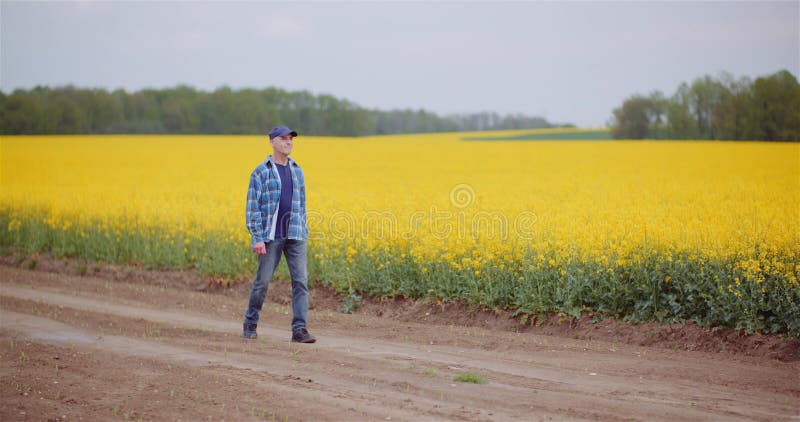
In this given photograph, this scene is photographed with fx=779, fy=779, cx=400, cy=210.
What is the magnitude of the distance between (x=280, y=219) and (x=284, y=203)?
0.18 metres

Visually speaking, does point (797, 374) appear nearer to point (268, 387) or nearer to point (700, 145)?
point (268, 387)

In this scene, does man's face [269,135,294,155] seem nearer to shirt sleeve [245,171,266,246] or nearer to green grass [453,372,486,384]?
shirt sleeve [245,171,266,246]

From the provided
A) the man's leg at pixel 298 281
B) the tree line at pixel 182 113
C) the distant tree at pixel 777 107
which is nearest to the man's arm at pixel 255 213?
the man's leg at pixel 298 281

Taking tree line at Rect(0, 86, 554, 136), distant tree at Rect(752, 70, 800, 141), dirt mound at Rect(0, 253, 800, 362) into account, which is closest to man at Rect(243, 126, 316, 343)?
dirt mound at Rect(0, 253, 800, 362)

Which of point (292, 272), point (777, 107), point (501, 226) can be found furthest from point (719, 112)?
point (292, 272)

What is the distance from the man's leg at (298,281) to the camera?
854 cm

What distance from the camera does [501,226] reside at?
1152cm

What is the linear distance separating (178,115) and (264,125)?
18.5 feet

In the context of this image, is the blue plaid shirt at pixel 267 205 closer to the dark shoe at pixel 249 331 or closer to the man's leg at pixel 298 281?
the man's leg at pixel 298 281

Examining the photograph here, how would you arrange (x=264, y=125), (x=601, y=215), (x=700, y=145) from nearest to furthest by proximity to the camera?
(x=601, y=215)
(x=700, y=145)
(x=264, y=125)

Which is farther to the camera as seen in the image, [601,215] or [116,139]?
[116,139]

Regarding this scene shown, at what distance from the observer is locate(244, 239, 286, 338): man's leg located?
851cm

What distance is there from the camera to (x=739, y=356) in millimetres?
7801

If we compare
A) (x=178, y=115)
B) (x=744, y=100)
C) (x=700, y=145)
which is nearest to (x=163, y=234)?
(x=744, y=100)
